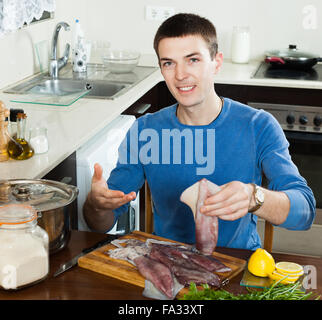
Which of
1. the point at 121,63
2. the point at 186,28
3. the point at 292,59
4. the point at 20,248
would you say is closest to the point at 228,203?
the point at 20,248

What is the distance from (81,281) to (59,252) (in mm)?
155

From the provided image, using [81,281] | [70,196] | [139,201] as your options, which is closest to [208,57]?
[70,196]

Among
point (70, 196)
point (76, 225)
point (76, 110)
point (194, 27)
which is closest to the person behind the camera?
point (70, 196)

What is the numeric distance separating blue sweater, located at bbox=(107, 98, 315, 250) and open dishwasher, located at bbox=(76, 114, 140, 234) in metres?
0.34

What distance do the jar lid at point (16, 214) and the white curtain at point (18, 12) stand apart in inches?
64.4

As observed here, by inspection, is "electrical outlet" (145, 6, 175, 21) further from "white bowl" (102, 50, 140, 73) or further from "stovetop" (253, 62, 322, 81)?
"stovetop" (253, 62, 322, 81)

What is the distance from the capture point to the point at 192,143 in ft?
6.25

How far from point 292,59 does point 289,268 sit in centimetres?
231

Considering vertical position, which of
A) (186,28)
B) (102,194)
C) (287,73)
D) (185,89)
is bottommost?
(102,194)

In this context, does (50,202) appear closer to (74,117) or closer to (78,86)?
(74,117)

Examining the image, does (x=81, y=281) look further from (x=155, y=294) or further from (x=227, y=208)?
(x=227, y=208)

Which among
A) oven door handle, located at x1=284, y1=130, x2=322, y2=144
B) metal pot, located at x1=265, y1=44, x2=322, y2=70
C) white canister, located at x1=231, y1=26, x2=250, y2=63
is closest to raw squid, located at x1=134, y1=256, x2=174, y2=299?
oven door handle, located at x1=284, y1=130, x2=322, y2=144

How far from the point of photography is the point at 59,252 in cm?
144
